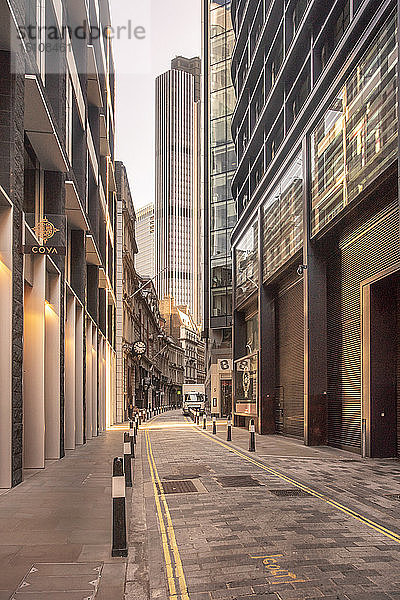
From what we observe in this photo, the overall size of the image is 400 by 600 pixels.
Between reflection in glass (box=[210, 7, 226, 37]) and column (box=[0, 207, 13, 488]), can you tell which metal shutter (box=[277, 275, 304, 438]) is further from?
reflection in glass (box=[210, 7, 226, 37])

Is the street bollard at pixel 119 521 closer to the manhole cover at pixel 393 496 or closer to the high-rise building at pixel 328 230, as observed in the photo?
the manhole cover at pixel 393 496

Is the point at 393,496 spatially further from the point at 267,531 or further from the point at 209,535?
the point at 209,535

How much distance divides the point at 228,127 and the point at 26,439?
50.9 metres

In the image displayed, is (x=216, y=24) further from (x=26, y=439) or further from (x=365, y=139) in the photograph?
(x=26, y=439)

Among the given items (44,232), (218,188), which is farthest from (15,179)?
(218,188)

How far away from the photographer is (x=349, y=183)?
61.4 feet

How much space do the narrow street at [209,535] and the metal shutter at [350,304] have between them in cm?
443

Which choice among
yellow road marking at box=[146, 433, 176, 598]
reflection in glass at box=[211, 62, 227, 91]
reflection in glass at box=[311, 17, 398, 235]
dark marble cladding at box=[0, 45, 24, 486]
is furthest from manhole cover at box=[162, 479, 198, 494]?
reflection in glass at box=[211, 62, 227, 91]

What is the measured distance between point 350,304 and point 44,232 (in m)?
9.49

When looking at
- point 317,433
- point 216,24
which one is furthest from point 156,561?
point 216,24

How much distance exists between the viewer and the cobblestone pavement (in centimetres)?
655

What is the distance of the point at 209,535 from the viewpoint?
8727 mm

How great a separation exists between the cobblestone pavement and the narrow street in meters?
0.02

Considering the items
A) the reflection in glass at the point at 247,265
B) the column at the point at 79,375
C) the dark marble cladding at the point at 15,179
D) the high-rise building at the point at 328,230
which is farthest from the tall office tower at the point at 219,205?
the dark marble cladding at the point at 15,179
